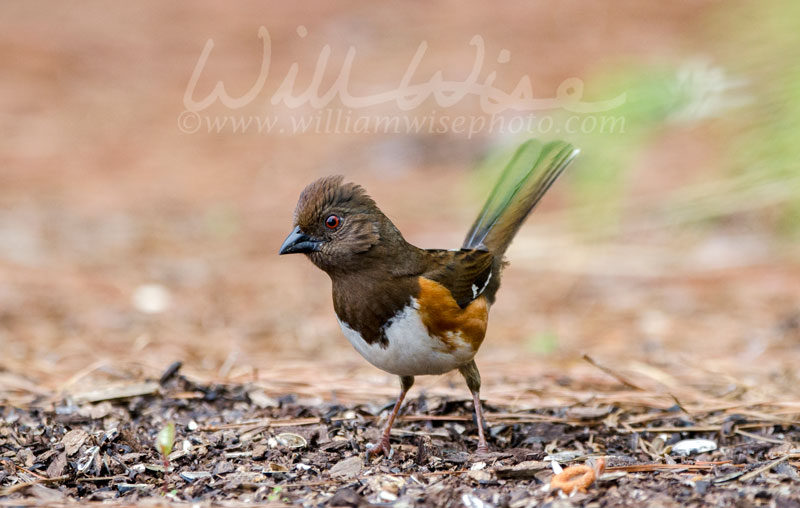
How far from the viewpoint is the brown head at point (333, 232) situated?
3.86m

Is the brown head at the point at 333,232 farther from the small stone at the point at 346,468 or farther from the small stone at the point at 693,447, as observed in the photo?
the small stone at the point at 693,447

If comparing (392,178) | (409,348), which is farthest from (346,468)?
(392,178)

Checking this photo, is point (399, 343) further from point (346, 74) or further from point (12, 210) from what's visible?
point (346, 74)

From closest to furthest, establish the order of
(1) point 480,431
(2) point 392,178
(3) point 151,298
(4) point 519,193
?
(1) point 480,431
(4) point 519,193
(3) point 151,298
(2) point 392,178

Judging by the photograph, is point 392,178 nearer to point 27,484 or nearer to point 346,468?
A: point 346,468

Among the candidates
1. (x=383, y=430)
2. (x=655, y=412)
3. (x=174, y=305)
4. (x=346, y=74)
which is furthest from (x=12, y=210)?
(x=655, y=412)

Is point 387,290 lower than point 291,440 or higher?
higher

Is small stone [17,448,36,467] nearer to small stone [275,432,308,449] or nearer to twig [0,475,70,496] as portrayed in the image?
twig [0,475,70,496]

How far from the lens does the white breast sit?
3707 millimetres

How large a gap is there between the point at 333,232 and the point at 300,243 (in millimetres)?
146

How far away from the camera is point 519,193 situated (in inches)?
187

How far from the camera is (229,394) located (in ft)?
14.9

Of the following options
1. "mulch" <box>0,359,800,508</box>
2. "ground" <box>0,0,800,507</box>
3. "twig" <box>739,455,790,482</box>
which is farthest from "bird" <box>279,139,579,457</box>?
"twig" <box>739,455,790,482</box>

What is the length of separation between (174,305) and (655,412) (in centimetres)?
388
